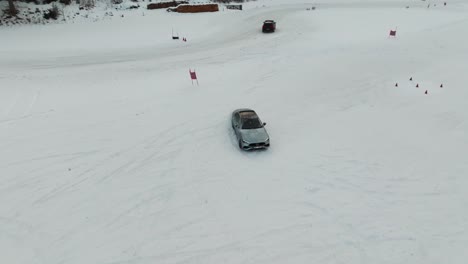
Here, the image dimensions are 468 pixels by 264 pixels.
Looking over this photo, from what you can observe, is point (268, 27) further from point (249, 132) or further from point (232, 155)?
point (232, 155)

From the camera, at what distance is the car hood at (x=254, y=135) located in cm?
1410

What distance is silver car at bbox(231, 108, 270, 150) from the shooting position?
14.1 meters

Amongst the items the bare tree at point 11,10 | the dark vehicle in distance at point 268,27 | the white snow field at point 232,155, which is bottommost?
the white snow field at point 232,155

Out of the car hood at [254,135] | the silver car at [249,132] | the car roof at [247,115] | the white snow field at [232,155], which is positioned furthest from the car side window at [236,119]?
the car hood at [254,135]

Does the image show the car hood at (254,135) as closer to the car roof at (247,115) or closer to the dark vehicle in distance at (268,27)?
the car roof at (247,115)

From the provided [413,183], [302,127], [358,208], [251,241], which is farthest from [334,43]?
[251,241]

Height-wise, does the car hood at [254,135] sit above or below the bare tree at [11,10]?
below

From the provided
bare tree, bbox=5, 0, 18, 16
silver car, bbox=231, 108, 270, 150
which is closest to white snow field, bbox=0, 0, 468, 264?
silver car, bbox=231, 108, 270, 150

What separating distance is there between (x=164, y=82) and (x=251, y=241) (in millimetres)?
14555

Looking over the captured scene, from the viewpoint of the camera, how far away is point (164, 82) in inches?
844

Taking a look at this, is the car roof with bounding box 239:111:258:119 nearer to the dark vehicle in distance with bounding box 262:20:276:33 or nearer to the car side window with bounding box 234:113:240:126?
the car side window with bounding box 234:113:240:126

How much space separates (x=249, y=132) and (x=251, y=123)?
700mm

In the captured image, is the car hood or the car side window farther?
the car side window

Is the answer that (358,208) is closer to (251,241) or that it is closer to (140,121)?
(251,241)
